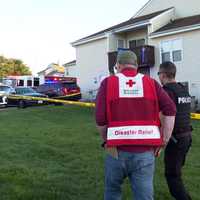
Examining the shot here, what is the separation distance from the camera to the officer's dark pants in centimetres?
467

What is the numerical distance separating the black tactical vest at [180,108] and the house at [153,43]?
19.5 m

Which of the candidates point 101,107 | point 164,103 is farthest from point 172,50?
point 101,107

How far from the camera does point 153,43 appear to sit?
1049 inches

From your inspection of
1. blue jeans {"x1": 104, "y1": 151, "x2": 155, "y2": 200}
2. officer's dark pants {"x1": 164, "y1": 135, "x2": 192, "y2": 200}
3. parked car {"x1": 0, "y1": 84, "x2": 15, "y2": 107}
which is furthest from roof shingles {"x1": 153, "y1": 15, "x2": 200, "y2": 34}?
→ blue jeans {"x1": 104, "y1": 151, "x2": 155, "y2": 200}

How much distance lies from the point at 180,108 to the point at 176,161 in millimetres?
591

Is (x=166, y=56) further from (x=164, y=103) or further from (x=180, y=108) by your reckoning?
(x=164, y=103)

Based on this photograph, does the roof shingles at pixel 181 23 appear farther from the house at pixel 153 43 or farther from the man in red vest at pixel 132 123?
the man in red vest at pixel 132 123

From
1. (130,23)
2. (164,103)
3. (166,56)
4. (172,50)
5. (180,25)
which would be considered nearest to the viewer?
(164,103)

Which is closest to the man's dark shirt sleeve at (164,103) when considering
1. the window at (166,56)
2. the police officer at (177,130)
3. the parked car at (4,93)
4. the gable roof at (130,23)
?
the police officer at (177,130)

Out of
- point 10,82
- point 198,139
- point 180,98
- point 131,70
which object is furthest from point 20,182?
point 10,82

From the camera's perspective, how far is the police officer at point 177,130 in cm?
467

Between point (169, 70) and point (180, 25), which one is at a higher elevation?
point (180, 25)

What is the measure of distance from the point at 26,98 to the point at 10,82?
17819mm

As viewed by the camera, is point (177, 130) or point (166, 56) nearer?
point (177, 130)
